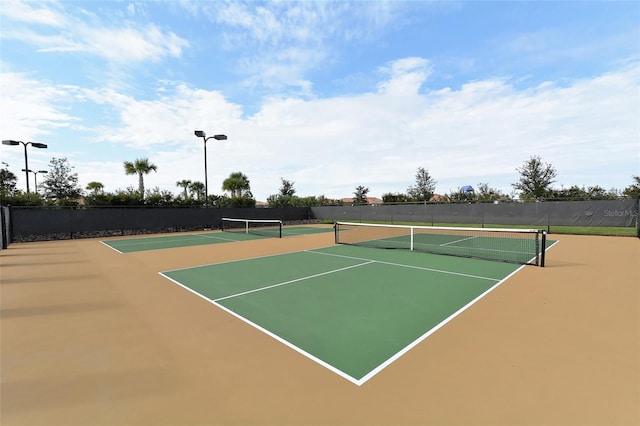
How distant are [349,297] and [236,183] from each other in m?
42.3

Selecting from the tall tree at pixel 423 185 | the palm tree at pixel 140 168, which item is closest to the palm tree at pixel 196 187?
the palm tree at pixel 140 168

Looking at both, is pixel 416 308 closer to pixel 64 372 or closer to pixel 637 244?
pixel 64 372

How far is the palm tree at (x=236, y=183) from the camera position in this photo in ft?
148

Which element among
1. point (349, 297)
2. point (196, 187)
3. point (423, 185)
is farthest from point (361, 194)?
point (349, 297)

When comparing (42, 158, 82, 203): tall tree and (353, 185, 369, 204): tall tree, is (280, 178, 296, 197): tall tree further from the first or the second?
(42, 158, 82, 203): tall tree

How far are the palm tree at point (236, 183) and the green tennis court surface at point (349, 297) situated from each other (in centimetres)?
3785

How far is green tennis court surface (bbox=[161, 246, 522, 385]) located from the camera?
3.38m

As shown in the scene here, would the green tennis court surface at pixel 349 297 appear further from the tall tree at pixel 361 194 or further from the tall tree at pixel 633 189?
the tall tree at pixel 361 194

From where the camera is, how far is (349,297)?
5152mm

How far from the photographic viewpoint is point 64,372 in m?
2.93

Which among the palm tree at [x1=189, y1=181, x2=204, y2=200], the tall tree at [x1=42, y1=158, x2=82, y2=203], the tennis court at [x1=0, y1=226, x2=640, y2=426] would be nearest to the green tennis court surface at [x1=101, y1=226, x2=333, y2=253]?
the tennis court at [x1=0, y1=226, x2=640, y2=426]

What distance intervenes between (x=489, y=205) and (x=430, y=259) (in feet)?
47.9

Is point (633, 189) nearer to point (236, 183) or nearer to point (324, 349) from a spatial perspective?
point (324, 349)

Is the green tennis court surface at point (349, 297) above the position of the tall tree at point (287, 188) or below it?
below
